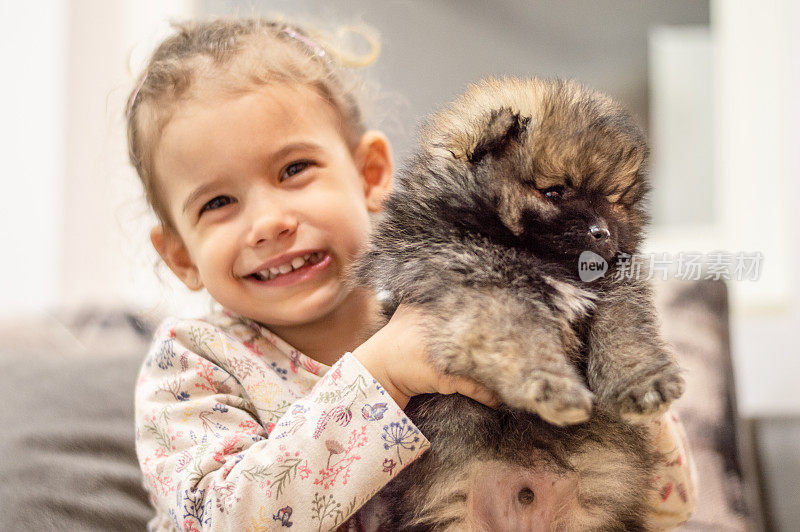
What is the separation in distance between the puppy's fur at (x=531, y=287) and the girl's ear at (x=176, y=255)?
478 mm

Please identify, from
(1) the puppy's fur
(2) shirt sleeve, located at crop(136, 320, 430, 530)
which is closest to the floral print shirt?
(2) shirt sleeve, located at crop(136, 320, 430, 530)

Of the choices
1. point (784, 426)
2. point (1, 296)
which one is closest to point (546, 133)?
point (784, 426)

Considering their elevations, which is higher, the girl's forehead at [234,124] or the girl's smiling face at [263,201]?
the girl's forehead at [234,124]

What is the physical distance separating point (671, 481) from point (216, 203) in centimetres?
94

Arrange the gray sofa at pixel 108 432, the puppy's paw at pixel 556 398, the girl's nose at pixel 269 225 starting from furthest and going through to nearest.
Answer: the gray sofa at pixel 108 432
the girl's nose at pixel 269 225
the puppy's paw at pixel 556 398

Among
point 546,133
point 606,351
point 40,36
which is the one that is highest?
point 40,36

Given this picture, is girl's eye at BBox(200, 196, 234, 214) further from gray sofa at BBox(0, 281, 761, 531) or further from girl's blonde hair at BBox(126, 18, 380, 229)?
gray sofa at BBox(0, 281, 761, 531)

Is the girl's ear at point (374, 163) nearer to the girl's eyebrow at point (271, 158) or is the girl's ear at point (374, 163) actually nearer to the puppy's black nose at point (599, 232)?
the girl's eyebrow at point (271, 158)

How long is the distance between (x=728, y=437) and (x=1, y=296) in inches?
110

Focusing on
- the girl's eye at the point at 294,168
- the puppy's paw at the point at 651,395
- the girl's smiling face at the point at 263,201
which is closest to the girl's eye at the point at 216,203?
the girl's smiling face at the point at 263,201

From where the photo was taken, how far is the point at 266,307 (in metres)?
1.23

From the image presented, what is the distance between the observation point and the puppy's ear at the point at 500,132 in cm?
103

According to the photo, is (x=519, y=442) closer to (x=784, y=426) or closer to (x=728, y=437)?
(x=728, y=437)

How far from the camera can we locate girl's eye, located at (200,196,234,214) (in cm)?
124
